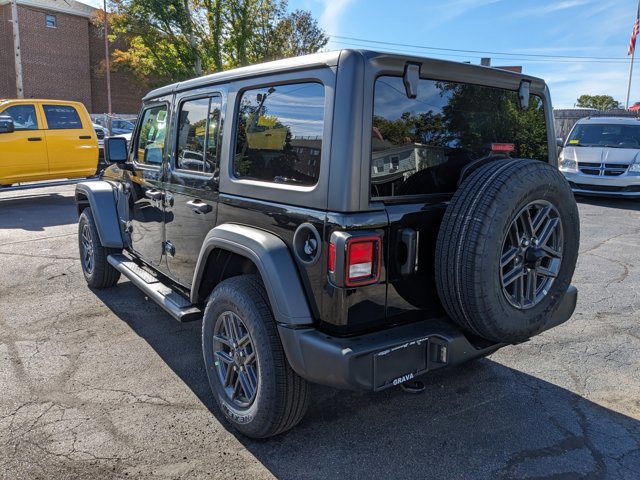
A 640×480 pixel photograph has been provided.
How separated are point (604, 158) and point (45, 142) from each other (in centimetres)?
1176

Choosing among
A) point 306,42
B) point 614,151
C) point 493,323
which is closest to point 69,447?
point 493,323

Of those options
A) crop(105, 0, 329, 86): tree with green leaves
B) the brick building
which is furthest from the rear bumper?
the brick building

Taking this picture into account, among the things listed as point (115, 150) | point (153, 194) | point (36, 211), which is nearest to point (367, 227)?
point (153, 194)

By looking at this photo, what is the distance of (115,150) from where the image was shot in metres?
4.43

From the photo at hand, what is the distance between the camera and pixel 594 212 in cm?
976

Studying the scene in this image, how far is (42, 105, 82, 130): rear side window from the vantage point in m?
10.8

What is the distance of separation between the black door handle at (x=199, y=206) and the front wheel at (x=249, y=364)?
1.80 feet

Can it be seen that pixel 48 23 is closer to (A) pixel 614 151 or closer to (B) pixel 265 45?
(B) pixel 265 45

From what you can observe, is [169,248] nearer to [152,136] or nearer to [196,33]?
[152,136]

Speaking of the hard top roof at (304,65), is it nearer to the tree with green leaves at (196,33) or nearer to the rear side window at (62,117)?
the rear side window at (62,117)

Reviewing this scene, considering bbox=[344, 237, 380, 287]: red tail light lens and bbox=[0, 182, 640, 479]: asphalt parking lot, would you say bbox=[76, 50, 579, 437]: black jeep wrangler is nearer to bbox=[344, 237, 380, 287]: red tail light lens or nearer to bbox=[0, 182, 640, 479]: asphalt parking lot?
bbox=[344, 237, 380, 287]: red tail light lens

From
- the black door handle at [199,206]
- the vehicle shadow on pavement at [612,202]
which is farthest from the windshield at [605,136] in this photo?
the black door handle at [199,206]

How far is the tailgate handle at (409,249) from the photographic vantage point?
2371mm

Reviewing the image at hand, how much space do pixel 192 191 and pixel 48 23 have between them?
120ft
